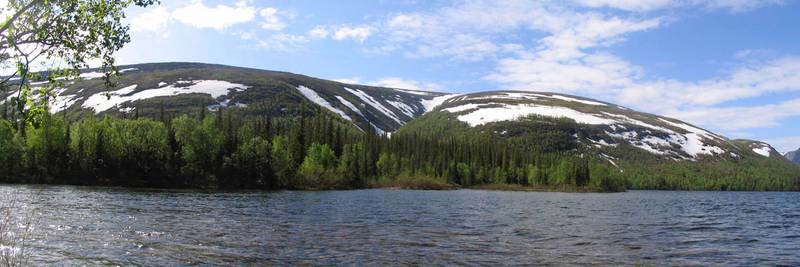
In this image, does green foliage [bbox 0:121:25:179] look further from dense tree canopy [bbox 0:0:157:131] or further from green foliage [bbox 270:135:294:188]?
dense tree canopy [bbox 0:0:157:131]

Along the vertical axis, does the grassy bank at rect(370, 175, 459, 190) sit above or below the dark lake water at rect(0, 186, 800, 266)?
below

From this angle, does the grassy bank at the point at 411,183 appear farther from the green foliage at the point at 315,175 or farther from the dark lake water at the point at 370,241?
the dark lake water at the point at 370,241

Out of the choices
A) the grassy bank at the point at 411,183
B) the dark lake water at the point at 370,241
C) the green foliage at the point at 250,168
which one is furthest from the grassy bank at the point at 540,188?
the dark lake water at the point at 370,241

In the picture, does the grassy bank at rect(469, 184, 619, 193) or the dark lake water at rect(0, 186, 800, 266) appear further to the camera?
the grassy bank at rect(469, 184, 619, 193)

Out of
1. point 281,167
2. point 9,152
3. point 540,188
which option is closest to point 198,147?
point 281,167

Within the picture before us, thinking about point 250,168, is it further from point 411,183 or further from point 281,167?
point 411,183

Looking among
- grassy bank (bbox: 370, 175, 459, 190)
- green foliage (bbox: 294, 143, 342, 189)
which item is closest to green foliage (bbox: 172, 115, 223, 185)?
green foliage (bbox: 294, 143, 342, 189)

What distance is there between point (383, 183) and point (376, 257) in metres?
137

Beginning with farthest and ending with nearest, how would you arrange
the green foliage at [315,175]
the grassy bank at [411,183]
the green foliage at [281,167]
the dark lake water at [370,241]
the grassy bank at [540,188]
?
the grassy bank at [540,188], the grassy bank at [411,183], the green foliage at [315,175], the green foliage at [281,167], the dark lake water at [370,241]

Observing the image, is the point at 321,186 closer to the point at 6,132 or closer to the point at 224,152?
the point at 224,152

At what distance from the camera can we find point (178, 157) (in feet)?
372

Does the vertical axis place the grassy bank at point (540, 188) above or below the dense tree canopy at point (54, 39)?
below

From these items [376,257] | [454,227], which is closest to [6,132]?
[454,227]

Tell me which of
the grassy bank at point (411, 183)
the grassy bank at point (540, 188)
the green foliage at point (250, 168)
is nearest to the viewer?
the green foliage at point (250, 168)
